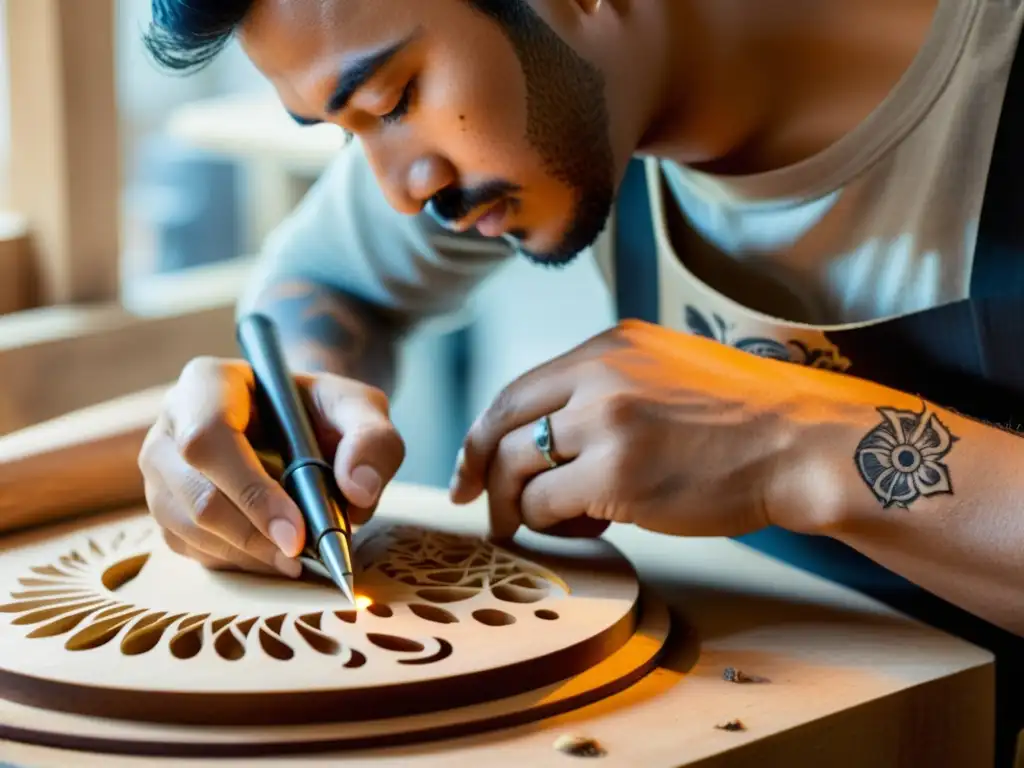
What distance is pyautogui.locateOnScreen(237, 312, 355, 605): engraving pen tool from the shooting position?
0.83 meters

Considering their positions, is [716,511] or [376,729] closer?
[376,729]

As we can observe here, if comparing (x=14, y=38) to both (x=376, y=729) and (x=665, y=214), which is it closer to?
(x=665, y=214)

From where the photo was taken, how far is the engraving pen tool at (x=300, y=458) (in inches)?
32.6

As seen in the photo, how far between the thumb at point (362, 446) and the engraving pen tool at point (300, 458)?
1 centimetres

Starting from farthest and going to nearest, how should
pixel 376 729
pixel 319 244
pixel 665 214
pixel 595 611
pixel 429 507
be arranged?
pixel 319 244, pixel 665 214, pixel 429 507, pixel 595 611, pixel 376 729

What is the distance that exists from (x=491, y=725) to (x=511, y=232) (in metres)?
0.47

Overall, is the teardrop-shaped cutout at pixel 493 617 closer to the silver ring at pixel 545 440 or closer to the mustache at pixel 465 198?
the silver ring at pixel 545 440

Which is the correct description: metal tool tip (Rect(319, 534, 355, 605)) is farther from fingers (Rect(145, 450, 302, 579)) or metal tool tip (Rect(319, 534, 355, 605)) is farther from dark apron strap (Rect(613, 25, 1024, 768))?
dark apron strap (Rect(613, 25, 1024, 768))

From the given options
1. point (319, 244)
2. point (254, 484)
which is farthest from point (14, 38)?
point (254, 484)

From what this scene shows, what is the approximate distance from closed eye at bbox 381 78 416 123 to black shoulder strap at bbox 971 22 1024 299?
0.44m

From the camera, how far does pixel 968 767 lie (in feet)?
2.76

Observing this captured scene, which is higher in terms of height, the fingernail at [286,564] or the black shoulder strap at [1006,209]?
the black shoulder strap at [1006,209]

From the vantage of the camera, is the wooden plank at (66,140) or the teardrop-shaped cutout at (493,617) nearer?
the teardrop-shaped cutout at (493,617)

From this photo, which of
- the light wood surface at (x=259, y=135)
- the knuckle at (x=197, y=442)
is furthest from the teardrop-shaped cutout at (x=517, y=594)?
the light wood surface at (x=259, y=135)
